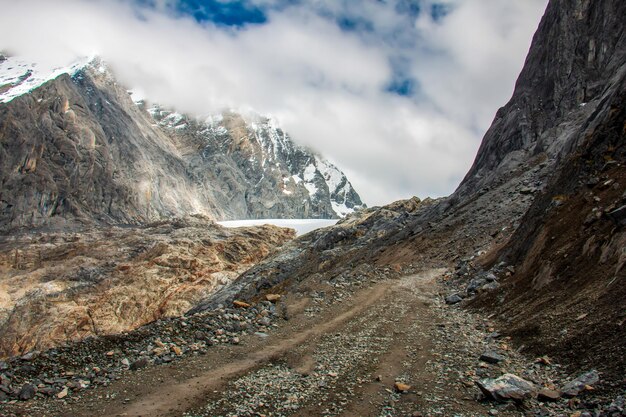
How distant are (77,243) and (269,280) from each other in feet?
281

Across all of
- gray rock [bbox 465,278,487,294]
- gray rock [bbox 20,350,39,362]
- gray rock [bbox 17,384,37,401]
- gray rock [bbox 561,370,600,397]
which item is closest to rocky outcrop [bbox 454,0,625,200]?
gray rock [bbox 465,278,487,294]

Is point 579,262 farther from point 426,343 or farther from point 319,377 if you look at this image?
point 319,377

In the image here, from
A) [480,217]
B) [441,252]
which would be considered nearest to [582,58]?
[480,217]

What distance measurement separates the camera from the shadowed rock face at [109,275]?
280 ft

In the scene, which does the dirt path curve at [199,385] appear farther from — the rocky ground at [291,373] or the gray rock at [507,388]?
the gray rock at [507,388]

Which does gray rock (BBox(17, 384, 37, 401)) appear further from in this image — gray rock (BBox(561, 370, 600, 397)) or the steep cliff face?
the steep cliff face

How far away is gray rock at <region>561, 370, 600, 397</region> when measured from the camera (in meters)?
8.90

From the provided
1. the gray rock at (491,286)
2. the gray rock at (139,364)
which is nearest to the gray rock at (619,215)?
the gray rock at (491,286)

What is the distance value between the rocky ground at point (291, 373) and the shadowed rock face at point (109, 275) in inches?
3141

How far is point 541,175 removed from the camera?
1601 inches

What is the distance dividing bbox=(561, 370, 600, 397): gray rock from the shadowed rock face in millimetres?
88354

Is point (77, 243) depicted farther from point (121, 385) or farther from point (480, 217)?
point (121, 385)

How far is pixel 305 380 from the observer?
11.4m

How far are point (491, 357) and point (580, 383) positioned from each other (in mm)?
3169
